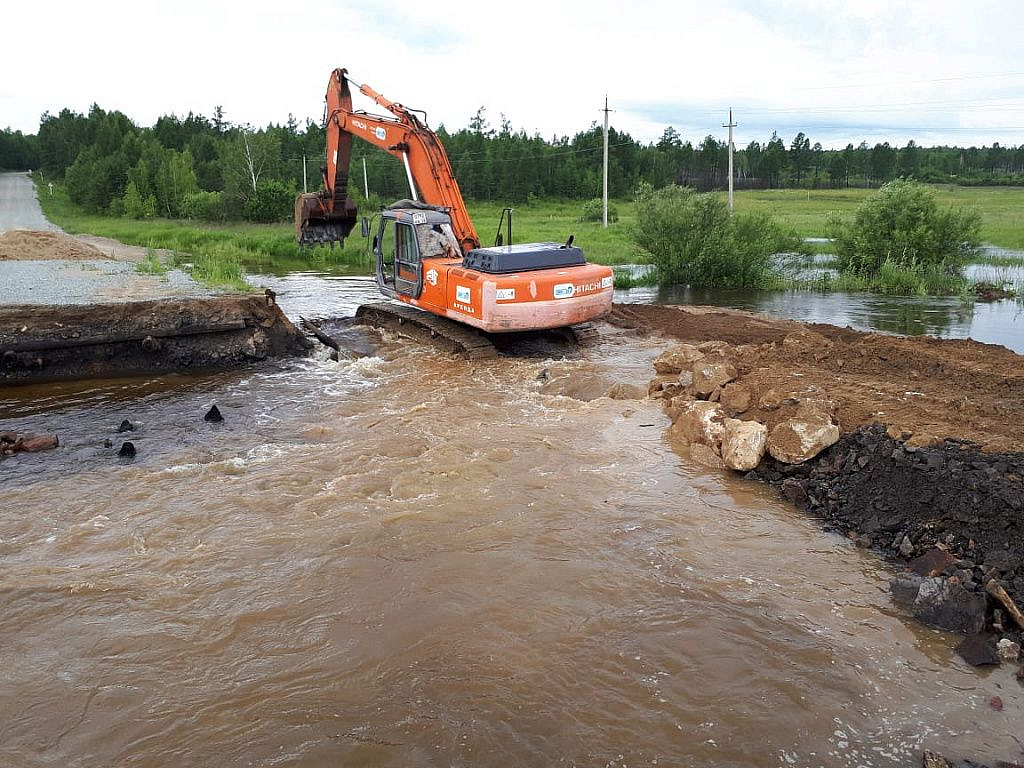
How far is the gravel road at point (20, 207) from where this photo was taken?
3634 centimetres

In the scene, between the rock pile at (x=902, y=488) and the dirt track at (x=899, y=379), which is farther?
the dirt track at (x=899, y=379)

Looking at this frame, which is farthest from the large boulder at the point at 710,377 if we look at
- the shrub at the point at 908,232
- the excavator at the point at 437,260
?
the shrub at the point at 908,232

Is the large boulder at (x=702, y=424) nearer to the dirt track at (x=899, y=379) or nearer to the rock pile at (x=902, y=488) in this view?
the rock pile at (x=902, y=488)

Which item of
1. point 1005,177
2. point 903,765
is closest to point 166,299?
point 903,765

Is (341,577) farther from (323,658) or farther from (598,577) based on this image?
(598,577)

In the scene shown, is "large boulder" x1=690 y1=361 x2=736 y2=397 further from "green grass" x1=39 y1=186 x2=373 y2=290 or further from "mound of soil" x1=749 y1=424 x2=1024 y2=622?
"green grass" x1=39 y1=186 x2=373 y2=290

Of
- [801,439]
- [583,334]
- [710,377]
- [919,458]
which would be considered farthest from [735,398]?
[583,334]

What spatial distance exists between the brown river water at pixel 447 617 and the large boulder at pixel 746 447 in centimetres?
25

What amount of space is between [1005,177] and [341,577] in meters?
81.7

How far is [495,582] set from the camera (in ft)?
19.1

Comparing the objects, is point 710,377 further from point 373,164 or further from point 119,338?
point 373,164

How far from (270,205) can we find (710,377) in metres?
34.8

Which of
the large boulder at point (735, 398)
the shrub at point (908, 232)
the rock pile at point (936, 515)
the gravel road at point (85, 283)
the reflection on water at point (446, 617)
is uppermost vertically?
the shrub at point (908, 232)

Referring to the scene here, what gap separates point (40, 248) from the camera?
20859 mm
